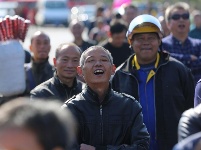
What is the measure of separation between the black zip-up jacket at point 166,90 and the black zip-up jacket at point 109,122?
944 mm

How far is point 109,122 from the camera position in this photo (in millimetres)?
5332

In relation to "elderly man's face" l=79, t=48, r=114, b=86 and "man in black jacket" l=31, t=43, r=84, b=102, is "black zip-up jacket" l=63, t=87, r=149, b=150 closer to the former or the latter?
"elderly man's face" l=79, t=48, r=114, b=86

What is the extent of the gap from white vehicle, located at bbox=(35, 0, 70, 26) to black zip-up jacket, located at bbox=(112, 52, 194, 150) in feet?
133

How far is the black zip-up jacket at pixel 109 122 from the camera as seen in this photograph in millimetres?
5336

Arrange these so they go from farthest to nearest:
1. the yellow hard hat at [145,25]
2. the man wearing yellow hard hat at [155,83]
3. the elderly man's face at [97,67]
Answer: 1. the yellow hard hat at [145,25]
2. the man wearing yellow hard hat at [155,83]
3. the elderly man's face at [97,67]

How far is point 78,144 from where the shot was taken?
5.30 m

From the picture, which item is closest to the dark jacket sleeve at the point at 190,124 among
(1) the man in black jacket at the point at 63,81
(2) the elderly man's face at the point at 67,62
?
(1) the man in black jacket at the point at 63,81

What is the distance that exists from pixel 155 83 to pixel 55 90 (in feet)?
3.10

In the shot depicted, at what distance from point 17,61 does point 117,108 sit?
865 mm

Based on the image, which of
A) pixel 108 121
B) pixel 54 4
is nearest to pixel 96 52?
pixel 108 121

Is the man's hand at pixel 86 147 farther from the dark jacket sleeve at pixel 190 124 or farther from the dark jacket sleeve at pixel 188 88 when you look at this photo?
the dark jacket sleeve at pixel 188 88

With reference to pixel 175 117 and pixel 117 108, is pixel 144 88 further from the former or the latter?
pixel 117 108

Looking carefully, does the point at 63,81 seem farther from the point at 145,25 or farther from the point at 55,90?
the point at 145,25

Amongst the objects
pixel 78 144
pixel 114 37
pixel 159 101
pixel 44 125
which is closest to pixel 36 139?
pixel 44 125
